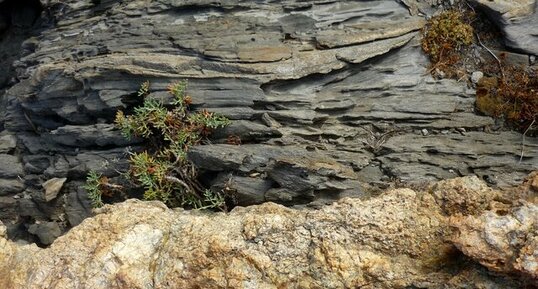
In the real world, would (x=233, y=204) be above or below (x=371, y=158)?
below

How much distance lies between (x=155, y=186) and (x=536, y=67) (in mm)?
8467

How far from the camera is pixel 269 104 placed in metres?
11.4

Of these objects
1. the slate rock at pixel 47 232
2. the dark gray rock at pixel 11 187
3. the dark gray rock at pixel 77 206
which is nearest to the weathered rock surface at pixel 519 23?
the dark gray rock at pixel 77 206

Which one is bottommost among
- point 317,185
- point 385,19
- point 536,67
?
point 317,185

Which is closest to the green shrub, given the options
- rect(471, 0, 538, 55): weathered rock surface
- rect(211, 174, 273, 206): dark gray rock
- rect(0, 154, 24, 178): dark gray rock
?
rect(211, 174, 273, 206): dark gray rock

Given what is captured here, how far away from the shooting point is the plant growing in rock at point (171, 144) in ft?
36.5

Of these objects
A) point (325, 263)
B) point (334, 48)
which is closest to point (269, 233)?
point (325, 263)

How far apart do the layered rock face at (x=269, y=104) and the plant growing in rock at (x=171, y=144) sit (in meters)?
0.28

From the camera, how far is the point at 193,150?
36.6 feet

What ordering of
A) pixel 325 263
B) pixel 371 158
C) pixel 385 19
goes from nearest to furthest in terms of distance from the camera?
pixel 325 263 < pixel 371 158 < pixel 385 19

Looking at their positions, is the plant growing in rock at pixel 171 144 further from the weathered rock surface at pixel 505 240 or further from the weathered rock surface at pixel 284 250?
the weathered rock surface at pixel 505 240

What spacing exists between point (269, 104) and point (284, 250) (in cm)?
380

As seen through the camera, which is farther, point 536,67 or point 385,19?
point 385,19

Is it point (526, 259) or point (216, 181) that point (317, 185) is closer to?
point (216, 181)
